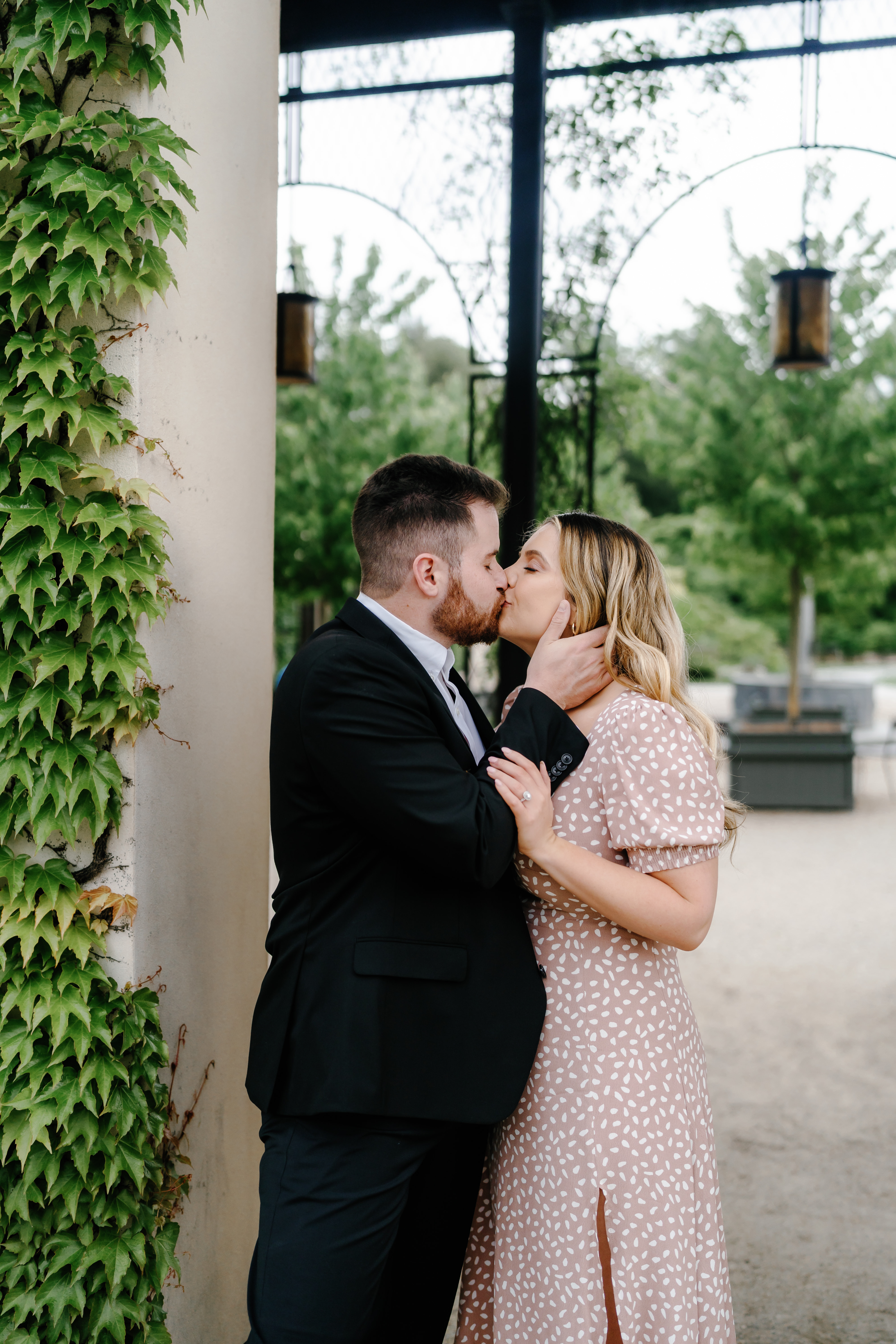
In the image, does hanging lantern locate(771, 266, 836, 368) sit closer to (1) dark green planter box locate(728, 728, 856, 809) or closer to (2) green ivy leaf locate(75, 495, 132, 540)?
(2) green ivy leaf locate(75, 495, 132, 540)

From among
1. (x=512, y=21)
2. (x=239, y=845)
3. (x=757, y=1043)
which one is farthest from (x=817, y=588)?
(x=239, y=845)

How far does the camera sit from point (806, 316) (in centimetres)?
611

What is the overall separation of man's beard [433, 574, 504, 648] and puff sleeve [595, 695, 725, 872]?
0.34 m

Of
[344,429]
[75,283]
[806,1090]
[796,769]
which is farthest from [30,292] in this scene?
[796,769]

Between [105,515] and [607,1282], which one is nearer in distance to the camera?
[607,1282]

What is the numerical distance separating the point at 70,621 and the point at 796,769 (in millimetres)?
10579

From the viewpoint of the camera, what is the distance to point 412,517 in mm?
2139

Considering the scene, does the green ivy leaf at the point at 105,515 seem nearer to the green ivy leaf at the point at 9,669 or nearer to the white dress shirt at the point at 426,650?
the green ivy leaf at the point at 9,669

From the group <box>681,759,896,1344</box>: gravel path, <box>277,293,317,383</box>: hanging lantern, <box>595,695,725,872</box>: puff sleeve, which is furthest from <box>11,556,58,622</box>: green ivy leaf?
<box>277,293,317,383</box>: hanging lantern

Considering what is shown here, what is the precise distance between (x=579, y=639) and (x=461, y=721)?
0.98ft

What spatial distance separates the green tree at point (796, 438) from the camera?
39.1 ft

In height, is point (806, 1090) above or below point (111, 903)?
below

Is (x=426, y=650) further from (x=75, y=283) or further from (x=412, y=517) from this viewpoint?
(x=75, y=283)

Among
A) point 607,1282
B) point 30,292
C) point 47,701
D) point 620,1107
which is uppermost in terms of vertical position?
point 30,292
